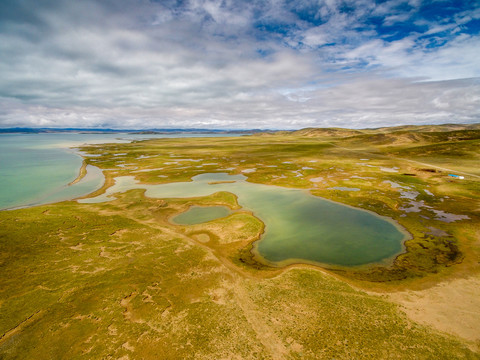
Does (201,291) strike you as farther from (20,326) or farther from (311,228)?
(311,228)

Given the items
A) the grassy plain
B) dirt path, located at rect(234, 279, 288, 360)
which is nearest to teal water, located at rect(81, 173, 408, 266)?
the grassy plain

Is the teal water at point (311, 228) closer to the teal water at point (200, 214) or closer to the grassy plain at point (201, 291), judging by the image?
the grassy plain at point (201, 291)

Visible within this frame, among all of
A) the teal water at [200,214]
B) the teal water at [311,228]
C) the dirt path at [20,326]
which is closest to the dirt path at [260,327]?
the teal water at [311,228]

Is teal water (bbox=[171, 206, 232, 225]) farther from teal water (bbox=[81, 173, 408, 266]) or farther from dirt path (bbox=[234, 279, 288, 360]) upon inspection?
dirt path (bbox=[234, 279, 288, 360])

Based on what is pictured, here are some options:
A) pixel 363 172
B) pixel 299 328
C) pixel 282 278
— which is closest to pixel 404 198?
pixel 363 172

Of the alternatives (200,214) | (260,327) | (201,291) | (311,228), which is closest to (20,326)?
(201,291)

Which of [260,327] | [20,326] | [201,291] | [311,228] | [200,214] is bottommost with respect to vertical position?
[311,228]

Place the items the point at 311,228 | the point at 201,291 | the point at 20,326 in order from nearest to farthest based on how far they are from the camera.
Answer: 1. the point at 20,326
2. the point at 201,291
3. the point at 311,228
